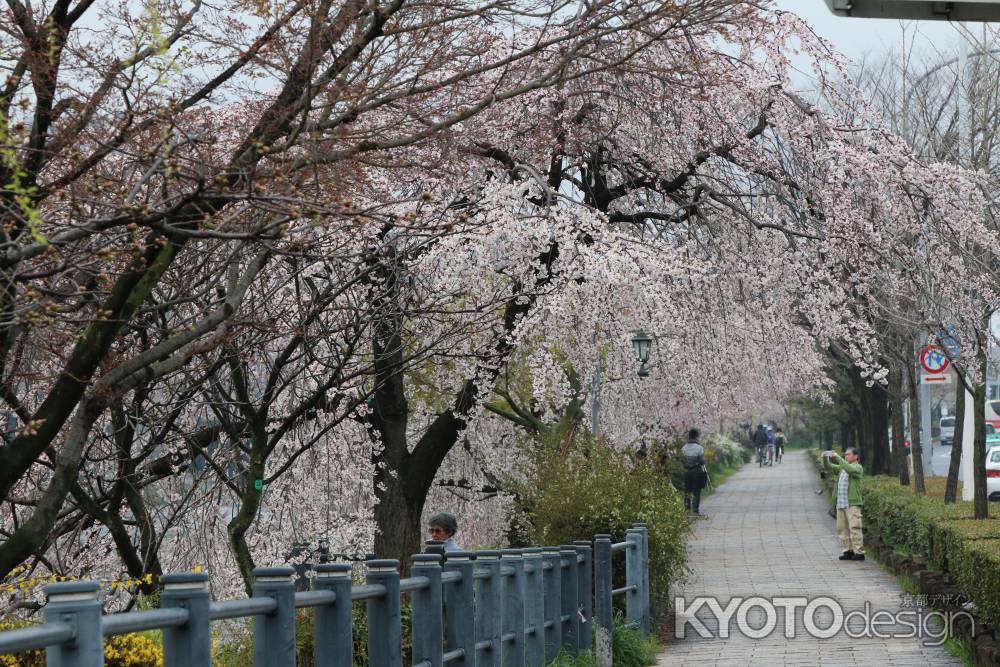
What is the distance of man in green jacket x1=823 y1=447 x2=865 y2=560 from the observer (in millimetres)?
20734

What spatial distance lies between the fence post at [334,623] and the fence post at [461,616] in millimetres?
2156

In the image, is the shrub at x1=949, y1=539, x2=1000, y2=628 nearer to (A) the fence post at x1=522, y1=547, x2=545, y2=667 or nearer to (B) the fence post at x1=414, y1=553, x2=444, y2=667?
(A) the fence post at x1=522, y1=547, x2=545, y2=667

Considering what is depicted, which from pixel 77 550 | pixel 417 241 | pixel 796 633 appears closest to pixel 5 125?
pixel 417 241

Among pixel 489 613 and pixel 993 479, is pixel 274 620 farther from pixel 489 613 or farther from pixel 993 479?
pixel 993 479

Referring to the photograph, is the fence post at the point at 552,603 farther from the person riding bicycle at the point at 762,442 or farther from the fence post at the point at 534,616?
the person riding bicycle at the point at 762,442

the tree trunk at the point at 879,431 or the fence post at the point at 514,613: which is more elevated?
the tree trunk at the point at 879,431

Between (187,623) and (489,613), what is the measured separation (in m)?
4.37

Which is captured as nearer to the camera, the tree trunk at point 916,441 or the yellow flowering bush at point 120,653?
the yellow flowering bush at point 120,653

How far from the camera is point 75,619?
11.7 feet

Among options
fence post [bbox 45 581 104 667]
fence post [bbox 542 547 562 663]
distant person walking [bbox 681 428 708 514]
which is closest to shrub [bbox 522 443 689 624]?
fence post [bbox 542 547 562 663]

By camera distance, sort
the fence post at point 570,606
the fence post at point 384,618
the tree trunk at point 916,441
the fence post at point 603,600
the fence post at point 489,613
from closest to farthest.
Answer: the fence post at point 384,618
the fence post at point 489,613
the fence post at point 570,606
the fence post at point 603,600
the tree trunk at point 916,441

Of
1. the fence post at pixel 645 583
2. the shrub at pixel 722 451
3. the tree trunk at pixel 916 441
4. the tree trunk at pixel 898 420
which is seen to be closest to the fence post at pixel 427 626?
the fence post at pixel 645 583

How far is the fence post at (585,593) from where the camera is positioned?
1109 cm

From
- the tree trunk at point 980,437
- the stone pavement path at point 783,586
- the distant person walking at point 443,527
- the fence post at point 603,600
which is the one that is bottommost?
the stone pavement path at point 783,586
